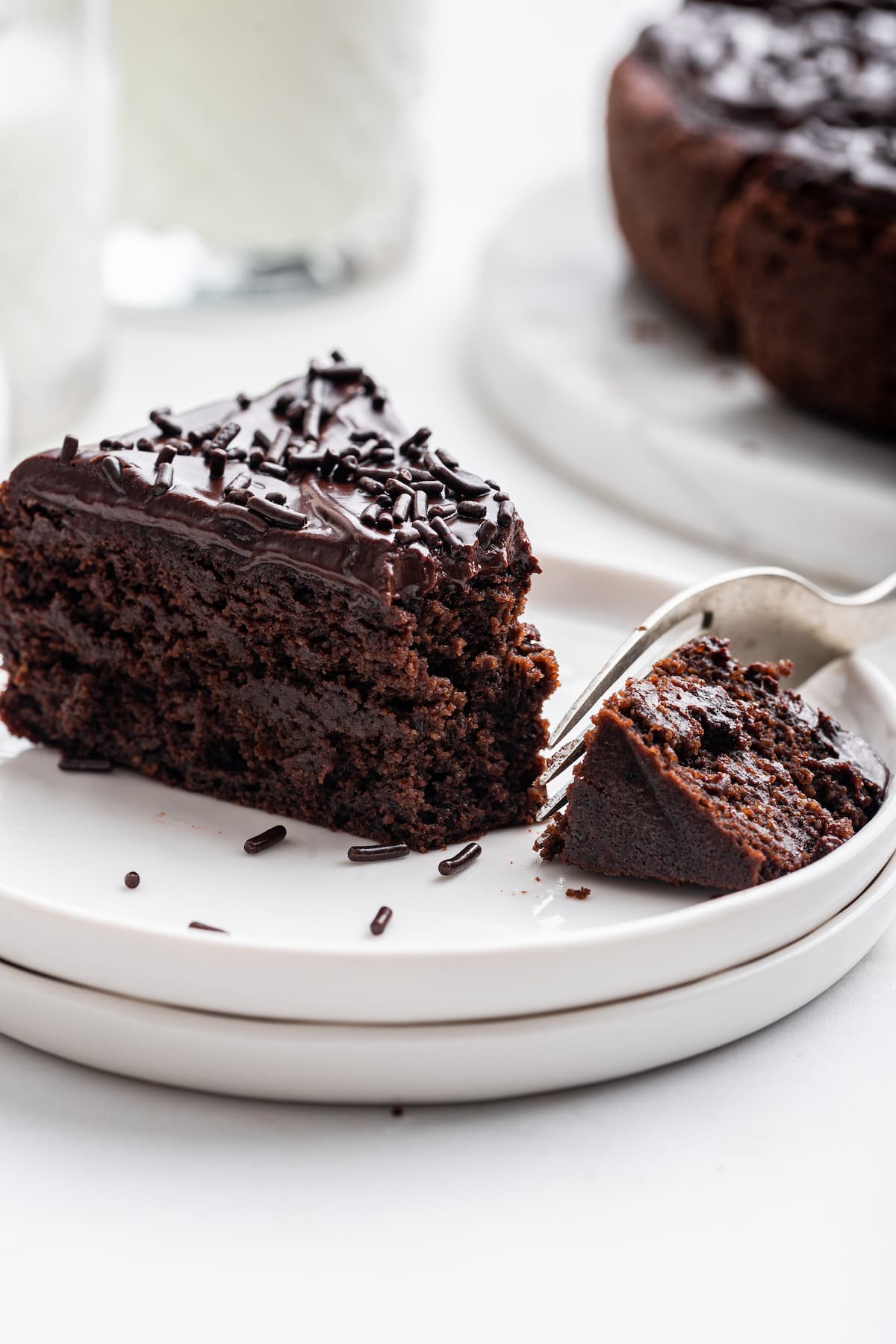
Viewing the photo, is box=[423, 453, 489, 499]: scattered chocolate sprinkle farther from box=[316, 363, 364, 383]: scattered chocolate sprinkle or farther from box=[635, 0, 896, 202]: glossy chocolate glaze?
box=[635, 0, 896, 202]: glossy chocolate glaze

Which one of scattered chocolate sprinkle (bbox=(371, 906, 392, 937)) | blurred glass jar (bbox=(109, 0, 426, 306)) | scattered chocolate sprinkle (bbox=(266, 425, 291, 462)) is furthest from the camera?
blurred glass jar (bbox=(109, 0, 426, 306))

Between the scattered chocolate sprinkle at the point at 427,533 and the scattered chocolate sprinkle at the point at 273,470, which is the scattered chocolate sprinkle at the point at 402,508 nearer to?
the scattered chocolate sprinkle at the point at 427,533

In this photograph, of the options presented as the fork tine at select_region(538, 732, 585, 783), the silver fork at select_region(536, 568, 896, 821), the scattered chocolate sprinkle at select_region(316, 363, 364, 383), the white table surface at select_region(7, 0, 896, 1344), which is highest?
the scattered chocolate sprinkle at select_region(316, 363, 364, 383)

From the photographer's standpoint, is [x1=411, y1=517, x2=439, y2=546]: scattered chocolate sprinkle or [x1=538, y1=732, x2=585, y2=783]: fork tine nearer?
[x1=411, y1=517, x2=439, y2=546]: scattered chocolate sprinkle

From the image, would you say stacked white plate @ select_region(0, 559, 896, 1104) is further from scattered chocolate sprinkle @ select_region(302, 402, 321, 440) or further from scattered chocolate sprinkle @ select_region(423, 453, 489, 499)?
scattered chocolate sprinkle @ select_region(302, 402, 321, 440)

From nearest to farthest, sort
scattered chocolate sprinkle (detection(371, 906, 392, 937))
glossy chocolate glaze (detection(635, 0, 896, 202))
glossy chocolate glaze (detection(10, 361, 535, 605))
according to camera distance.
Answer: scattered chocolate sprinkle (detection(371, 906, 392, 937)), glossy chocolate glaze (detection(10, 361, 535, 605)), glossy chocolate glaze (detection(635, 0, 896, 202))

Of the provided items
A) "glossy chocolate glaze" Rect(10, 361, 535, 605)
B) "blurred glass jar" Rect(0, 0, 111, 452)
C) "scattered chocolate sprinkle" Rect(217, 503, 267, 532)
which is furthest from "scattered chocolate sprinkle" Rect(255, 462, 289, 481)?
"blurred glass jar" Rect(0, 0, 111, 452)

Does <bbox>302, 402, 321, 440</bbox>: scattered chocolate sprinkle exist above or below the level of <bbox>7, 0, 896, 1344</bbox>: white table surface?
above

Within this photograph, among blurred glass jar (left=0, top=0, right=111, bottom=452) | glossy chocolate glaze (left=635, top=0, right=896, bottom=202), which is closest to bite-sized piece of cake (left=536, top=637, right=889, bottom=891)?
glossy chocolate glaze (left=635, top=0, right=896, bottom=202)
